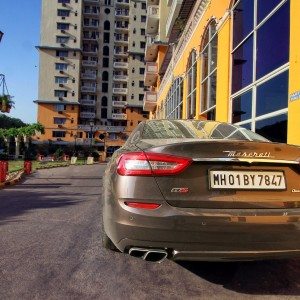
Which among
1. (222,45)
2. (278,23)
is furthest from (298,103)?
(222,45)

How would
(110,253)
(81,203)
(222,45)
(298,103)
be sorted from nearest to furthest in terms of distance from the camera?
(110,253) < (298,103) < (81,203) < (222,45)

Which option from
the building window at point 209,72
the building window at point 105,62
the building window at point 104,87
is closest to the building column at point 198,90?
the building window at point 209,72

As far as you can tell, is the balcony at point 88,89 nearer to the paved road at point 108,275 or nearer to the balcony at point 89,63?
the balcony at point 89,63

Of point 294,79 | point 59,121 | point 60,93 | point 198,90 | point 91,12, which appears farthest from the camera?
point 91,12

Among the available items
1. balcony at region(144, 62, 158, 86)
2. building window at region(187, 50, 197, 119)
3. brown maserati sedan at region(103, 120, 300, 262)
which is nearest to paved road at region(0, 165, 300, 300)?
brown maserati sedan at region(103, 120, 300, 262)

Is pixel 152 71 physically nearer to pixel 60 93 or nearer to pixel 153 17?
pixel 153 17

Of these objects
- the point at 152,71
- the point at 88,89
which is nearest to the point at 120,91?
the point at 88,89

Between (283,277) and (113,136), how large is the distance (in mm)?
70085

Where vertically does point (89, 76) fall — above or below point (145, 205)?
above

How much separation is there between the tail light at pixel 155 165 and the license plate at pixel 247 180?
0.80ft

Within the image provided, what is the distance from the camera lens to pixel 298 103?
228 inches

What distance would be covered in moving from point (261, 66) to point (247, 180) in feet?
19.0

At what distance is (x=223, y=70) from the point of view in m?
10.5

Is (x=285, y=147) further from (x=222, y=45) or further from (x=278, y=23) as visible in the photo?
(x=222, y=45)
